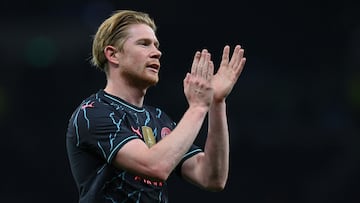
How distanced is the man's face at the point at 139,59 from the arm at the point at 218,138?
0.98 ft

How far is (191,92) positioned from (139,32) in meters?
0.54

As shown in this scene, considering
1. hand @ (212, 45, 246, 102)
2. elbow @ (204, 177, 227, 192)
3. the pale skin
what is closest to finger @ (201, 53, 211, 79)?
the pale skin

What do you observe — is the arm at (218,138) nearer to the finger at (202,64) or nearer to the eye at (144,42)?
the finger at (202,64)

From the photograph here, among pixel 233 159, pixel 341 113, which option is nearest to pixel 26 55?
pixel 233 159

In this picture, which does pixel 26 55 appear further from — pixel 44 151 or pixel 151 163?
pixel 151 163

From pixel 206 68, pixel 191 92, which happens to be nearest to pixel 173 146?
pixel 191 92

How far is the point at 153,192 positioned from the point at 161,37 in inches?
176

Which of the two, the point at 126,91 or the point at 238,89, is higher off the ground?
the point at 126,91

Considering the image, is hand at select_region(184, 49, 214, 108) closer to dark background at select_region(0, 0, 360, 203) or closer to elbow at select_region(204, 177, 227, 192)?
elbow at select_region(204, 177, 227, 192)

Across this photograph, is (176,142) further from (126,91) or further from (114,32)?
(114,32)

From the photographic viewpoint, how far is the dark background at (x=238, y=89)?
7676 mm

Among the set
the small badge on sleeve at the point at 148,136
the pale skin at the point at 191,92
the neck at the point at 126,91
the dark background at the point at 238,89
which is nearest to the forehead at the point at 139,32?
the pale skin at the point at 191,92

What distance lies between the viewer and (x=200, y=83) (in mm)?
3488

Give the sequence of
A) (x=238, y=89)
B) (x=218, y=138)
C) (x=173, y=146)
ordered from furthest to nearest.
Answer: (x=238, y=89) < (x=218, y=138) < (x=173, y=146)
